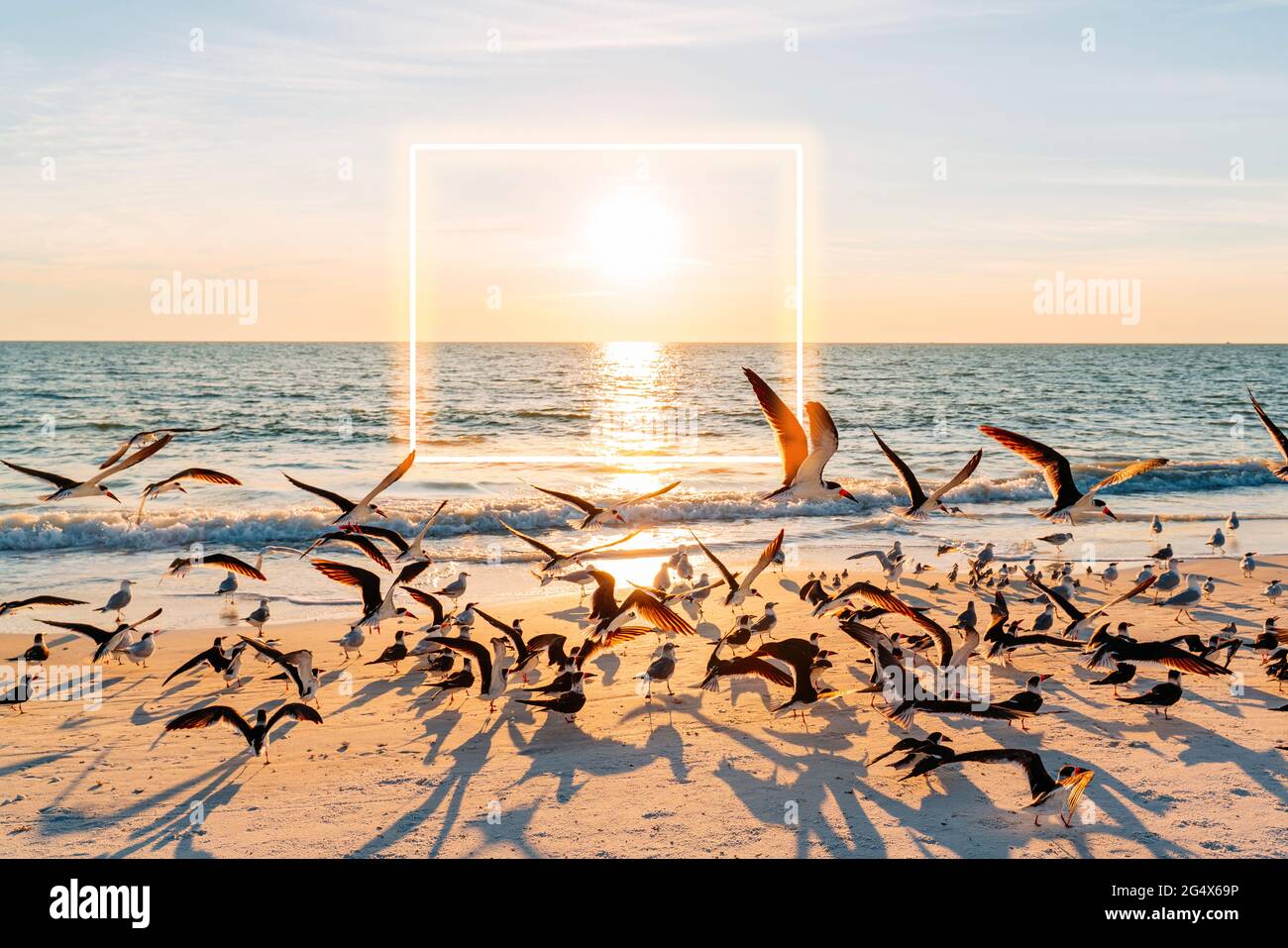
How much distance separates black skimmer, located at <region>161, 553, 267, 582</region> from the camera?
1234cm

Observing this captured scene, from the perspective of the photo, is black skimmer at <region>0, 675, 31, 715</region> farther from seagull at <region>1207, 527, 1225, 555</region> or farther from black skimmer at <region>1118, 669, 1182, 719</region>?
seagull at <region>1207, 527, 1225, 555</region>

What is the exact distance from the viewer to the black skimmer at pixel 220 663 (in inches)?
456

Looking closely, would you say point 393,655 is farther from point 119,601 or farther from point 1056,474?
point 1056,474

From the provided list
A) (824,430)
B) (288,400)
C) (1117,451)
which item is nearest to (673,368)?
(288,400)

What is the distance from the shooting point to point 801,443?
11461mm

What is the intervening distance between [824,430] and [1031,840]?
15.7 feet

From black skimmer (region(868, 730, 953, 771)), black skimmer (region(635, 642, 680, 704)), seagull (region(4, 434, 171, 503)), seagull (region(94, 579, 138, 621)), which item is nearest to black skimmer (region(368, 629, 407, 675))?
black skimmer (region(635, 642, 680, 704))

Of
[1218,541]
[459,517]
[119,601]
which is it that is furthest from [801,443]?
[459,517]

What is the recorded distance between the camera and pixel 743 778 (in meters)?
9.08

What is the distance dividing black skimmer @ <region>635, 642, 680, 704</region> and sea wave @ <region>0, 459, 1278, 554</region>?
12.9 metres

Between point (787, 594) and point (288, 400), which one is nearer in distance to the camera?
point (787, 594)

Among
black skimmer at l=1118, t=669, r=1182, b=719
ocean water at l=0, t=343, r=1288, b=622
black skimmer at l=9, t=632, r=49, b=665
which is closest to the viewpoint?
black skimmer at l=1118, t=669, r=1182, b=719

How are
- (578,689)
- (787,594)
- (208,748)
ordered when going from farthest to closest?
1. (787,594)
2. (578,689)
3. (208,748)

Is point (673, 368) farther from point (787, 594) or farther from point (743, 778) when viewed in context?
point (743, 778)
